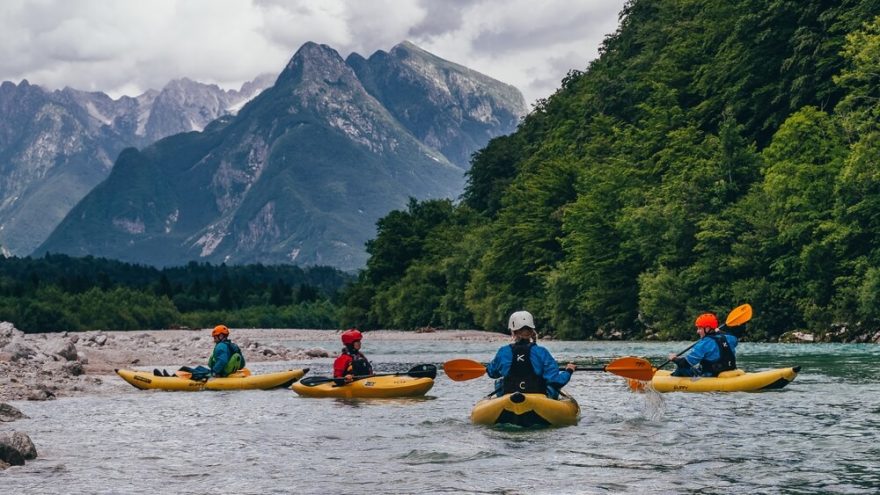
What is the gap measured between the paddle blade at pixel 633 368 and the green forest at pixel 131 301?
88193mm

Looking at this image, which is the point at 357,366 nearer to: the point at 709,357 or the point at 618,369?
the point at 618,369

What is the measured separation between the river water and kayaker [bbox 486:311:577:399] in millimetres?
836

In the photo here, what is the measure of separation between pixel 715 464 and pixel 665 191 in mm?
43994

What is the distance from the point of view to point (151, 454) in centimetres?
1538

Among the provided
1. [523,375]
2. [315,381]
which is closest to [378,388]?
[315,381]

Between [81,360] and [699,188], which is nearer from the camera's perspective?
[81,360]

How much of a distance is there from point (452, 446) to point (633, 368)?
6.09m

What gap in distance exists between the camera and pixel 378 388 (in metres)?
24.1

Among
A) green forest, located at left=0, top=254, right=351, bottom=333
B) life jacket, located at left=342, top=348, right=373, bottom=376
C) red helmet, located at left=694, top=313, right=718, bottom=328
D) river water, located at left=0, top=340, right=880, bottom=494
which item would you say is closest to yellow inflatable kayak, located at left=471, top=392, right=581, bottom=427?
river water, located at left=0, top=340, right=880, bottom=494

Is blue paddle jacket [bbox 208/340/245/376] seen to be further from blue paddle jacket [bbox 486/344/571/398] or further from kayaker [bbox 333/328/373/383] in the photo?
blue paddle jacket [bbox 486/344/571/398]

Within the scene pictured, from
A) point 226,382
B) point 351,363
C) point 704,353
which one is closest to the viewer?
point 704,353

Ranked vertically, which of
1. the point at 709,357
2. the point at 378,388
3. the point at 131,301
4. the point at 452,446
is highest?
the point at 131,301

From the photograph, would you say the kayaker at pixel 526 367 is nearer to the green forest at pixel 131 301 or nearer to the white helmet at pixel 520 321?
the white helmet at pixel 520 321

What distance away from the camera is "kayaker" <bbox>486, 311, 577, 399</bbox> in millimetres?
17422
